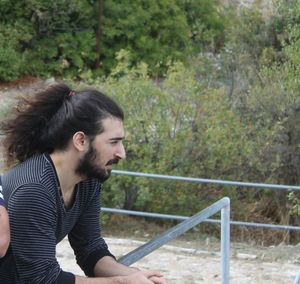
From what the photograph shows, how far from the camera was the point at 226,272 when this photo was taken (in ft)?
11.0

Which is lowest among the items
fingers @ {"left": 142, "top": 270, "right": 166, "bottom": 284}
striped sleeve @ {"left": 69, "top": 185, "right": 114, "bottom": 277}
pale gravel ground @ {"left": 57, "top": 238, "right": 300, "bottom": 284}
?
pale gravel ground @ {"left": 57, "top": 238, "right": 300, "bottom": 284}

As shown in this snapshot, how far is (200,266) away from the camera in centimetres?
633

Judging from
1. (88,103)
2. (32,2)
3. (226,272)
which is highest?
(32,2)

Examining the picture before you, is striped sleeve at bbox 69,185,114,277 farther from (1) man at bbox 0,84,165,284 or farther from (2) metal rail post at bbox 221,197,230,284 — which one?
(2) metal rail post at bbox 221,197,230,284

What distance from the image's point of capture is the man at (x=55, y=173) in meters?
2.51

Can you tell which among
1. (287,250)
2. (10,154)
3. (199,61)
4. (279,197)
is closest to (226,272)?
(10,154)

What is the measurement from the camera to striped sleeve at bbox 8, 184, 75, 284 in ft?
8.22

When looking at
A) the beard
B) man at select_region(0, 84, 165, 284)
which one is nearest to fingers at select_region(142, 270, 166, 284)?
man at select_region(0, 84, 165, 284)

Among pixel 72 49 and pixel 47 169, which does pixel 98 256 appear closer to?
pixel 47 169

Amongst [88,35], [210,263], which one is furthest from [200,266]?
[88,35]

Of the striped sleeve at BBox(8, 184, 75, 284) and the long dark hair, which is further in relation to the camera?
the long dark hair

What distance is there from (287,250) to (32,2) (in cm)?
930

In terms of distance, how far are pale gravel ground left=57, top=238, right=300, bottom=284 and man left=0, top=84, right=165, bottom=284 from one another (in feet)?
10.7

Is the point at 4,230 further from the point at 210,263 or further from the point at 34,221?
the point at 210,263
